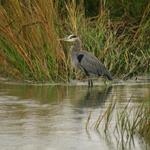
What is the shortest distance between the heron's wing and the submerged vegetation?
0.33m

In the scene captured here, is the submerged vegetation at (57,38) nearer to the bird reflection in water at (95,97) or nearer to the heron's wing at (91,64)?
the heron's wing at (91,64)

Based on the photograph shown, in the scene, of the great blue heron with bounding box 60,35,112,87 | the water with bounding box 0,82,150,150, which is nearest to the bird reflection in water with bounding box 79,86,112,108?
the water with bounding box 0,82,150,150

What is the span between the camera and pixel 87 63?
15008 mm

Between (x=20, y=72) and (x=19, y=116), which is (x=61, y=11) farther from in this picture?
(x=19, y=116)

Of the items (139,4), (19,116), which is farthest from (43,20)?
(19,116)

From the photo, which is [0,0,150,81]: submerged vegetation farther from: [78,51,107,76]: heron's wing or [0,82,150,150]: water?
[0,82,150,150]: water

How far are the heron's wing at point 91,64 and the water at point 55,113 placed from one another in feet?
1.44

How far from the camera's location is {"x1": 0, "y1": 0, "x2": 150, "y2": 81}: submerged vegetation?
1505cm

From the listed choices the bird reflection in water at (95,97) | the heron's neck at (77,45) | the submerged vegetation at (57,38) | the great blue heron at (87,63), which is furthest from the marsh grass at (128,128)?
the heron's neck at (77,45)

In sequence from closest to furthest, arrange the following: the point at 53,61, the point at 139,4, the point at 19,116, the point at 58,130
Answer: the point at 58,130, the point at 19,116, the point at 53,61, the point at 139,4

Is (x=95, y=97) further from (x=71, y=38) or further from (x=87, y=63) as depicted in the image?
(x=71, y=38)

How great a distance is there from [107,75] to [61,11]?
2.73 metres

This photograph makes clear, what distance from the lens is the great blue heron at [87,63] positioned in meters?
14.9

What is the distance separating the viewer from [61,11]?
17.1m
